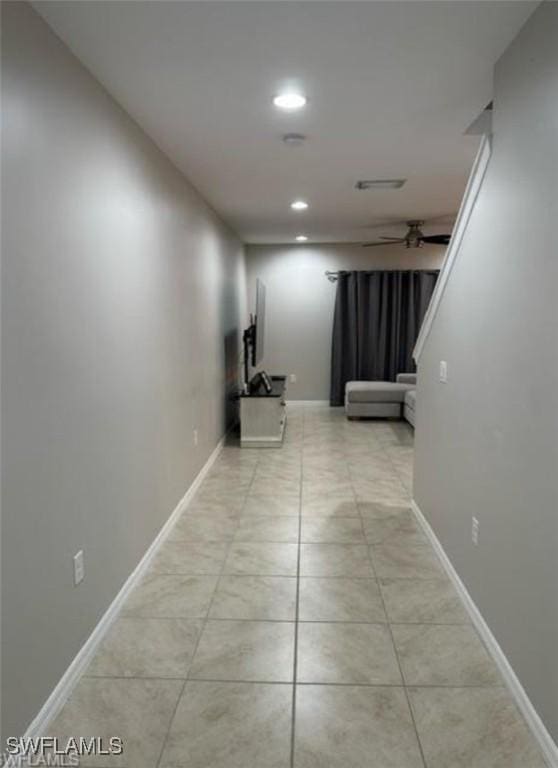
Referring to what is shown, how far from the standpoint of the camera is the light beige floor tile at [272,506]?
375cm

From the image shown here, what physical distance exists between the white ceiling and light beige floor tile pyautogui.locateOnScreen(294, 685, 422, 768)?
2392 millimetres

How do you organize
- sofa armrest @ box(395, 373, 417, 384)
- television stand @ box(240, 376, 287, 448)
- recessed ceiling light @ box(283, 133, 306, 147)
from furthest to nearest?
sofa armrest @ box(395, 373, 417, 384) → television stand @ box(240, 376, 287, 448) → recessed ceiling light @ box(283, 133, 306, 147)

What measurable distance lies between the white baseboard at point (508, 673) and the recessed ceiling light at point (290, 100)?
246 centimetres

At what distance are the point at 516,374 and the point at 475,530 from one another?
2.77ft

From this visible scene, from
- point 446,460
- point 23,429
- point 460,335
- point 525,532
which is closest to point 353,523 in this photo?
point 446,460

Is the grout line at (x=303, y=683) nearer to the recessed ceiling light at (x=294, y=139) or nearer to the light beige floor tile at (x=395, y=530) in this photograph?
the light beige floor tile at (x=395, y=530)

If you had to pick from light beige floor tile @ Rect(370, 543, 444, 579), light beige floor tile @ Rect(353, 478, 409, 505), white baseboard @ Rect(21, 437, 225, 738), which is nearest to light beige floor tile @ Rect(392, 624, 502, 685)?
light beige floor tile @ Rect(370, 543, 444, 579)

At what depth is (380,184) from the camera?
417cm

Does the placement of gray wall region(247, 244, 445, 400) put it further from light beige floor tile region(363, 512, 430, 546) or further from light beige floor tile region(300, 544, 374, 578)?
light beige floor tile region(300, 544, 374, 578)

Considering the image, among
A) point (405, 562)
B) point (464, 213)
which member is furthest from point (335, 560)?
point (464, 213)

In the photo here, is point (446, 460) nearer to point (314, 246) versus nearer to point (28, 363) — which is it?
point (28, 363)

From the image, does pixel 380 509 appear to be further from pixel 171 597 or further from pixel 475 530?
pixel 171 597

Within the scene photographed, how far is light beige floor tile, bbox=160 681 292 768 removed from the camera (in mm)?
1645

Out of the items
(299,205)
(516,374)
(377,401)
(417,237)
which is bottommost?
(377,401)
